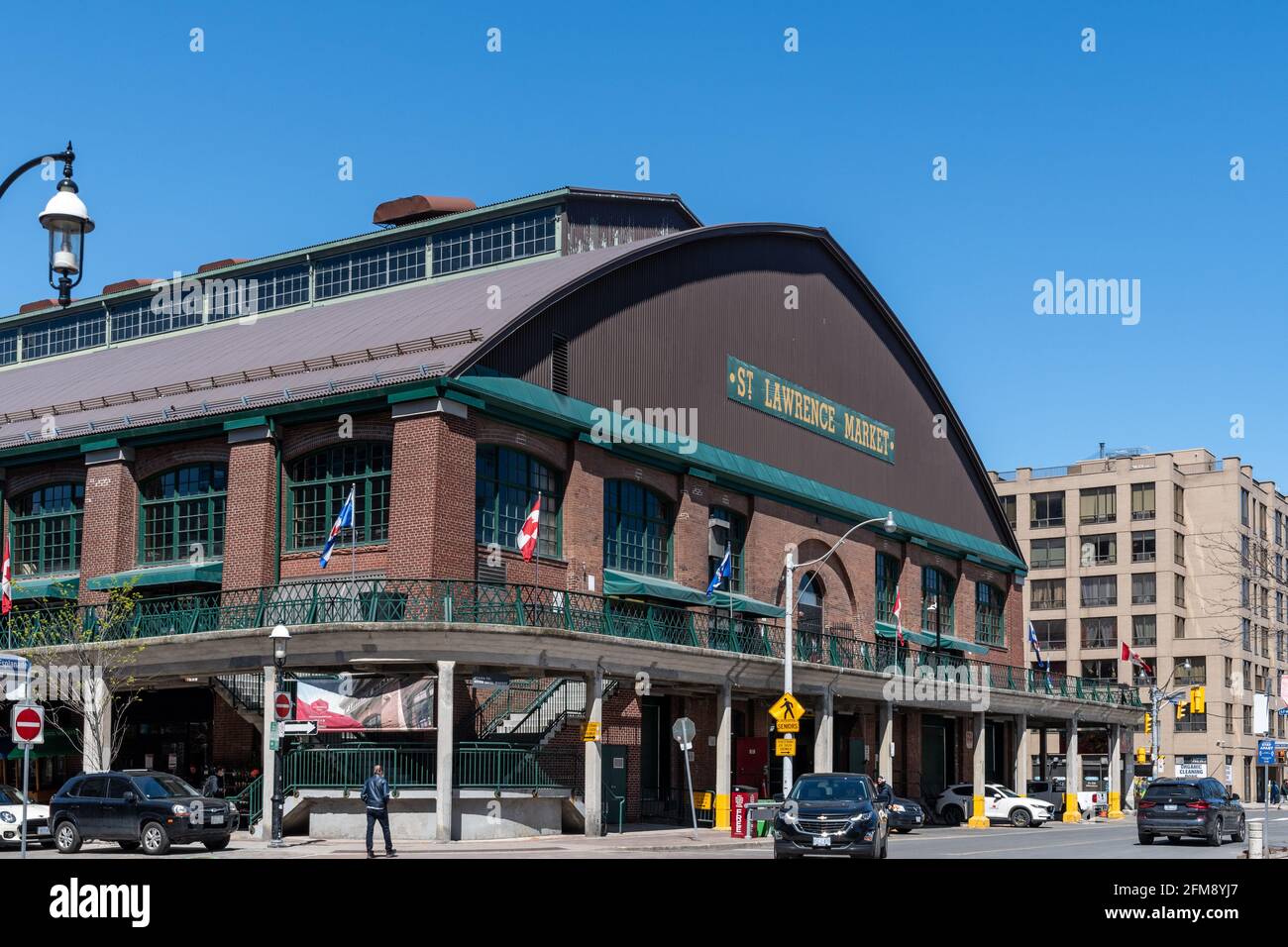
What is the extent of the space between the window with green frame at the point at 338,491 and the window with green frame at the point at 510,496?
2531 millimetres

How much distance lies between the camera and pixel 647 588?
46812 millimetres

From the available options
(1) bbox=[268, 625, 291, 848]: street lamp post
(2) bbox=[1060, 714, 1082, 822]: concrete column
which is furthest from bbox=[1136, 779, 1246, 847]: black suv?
(2) bbox=[1060, 714, 1082, 822]: concrete column

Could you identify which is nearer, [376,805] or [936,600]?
[376,805]

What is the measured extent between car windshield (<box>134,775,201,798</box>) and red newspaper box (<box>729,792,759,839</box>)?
15.3 metres

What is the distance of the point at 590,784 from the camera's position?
39.4m

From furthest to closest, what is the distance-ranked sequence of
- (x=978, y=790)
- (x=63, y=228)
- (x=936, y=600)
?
(x=936, y=600), (x=978, y=790), (x=63, y=228)

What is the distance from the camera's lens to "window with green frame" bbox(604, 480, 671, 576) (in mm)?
47938

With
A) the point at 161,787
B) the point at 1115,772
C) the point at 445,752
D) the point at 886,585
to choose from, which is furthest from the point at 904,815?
the point at 161,787

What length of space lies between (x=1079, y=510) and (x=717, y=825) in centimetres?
8155

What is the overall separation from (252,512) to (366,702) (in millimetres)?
7432

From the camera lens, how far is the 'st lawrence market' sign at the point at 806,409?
55.2 meters

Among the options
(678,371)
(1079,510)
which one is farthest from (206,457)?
(1079,510)

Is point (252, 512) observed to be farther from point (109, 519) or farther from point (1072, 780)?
point (1072, 780)
